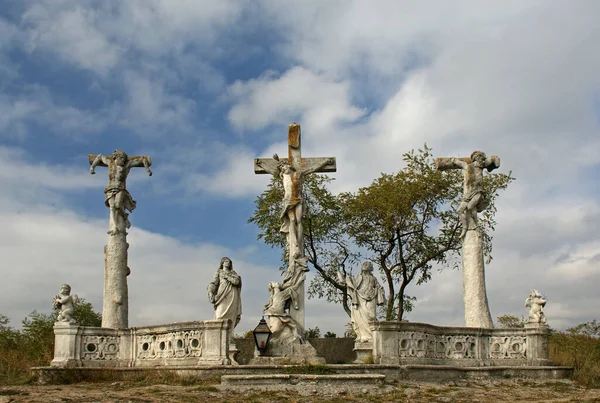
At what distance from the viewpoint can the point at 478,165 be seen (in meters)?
18.9

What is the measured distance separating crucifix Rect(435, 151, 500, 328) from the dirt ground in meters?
3.45

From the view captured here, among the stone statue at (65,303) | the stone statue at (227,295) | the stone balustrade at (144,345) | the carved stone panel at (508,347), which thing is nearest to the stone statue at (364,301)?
the carved stone panel at (508,347)

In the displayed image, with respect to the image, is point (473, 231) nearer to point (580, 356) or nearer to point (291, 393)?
point (580, 356)

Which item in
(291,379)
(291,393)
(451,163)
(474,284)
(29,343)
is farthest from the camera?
(29,343)

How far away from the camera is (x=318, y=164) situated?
754 inches

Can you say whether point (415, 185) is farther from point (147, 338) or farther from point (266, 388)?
point (266, 388)

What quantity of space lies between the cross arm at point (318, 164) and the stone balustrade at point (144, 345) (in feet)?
16.9

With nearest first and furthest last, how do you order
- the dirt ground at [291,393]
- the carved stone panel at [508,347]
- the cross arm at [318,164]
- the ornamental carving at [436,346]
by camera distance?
the dirt ground at [291,393]
the ornamental carving at [436,346]
the carved stone panel at [508,347]
the cross arm at [318,164]

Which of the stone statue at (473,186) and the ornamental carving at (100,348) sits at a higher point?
the stone statue at (473,186)

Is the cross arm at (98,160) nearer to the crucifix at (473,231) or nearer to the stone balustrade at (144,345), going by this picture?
the stone balustrade at (144,345)

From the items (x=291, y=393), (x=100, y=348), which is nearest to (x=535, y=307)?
(x=291, y=393)

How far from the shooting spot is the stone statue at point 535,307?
17562 millimetres

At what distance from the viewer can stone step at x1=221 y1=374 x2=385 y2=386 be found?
13883mm

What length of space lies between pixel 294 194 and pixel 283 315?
11.1 feet
